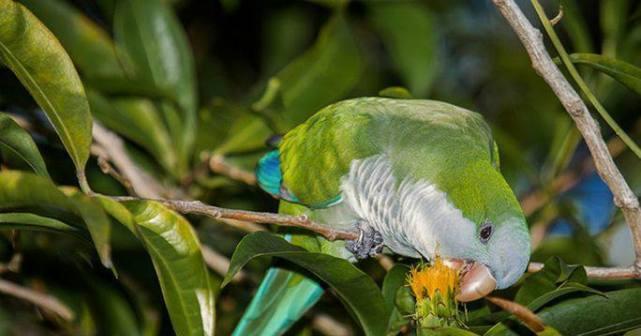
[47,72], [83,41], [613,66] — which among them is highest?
[613,66]

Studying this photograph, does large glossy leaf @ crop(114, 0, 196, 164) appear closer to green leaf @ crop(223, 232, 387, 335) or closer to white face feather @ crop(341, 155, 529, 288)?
white face feather @ crop(341, 155, 529, 288)

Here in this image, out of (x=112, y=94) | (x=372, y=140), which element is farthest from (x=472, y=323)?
(x=112, y=94)

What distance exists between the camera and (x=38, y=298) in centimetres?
252

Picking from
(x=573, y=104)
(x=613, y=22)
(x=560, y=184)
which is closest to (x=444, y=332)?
(x=573, y=104)

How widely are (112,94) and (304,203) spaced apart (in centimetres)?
83

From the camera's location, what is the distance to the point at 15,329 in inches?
114

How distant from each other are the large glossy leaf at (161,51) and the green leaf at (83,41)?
57mm

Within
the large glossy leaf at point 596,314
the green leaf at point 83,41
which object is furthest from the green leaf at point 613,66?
the green leaf at point 83,41

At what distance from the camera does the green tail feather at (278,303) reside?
2.43 m

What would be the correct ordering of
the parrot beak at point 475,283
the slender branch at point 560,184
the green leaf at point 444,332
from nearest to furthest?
the green leaf at point 444,332 < the parrot beak at point 475,283 < the slender branch at point 560,184

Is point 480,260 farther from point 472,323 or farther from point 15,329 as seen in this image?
point 15,329

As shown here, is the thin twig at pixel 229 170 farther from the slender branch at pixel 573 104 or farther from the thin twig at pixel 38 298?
the slender branch at pixel 573 104

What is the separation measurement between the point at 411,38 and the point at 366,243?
1063 millimetres

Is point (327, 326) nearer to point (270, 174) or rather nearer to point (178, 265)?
point (270, 174)
